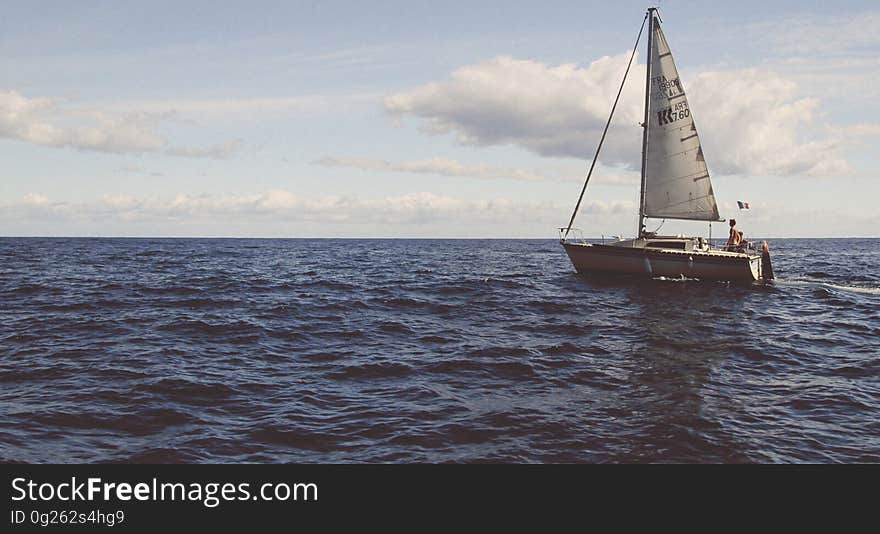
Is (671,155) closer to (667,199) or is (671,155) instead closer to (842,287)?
(667,199)

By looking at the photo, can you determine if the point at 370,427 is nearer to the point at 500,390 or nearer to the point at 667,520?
the point at 500,390

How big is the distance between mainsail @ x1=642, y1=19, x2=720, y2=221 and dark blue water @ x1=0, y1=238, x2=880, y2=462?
31.6 feet

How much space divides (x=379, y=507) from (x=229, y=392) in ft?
21.2

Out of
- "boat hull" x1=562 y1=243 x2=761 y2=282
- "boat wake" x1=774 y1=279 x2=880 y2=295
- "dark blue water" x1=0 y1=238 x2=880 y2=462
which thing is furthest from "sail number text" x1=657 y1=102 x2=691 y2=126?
"dark blue water" x1=0 y1=238 x2=880 y2=462

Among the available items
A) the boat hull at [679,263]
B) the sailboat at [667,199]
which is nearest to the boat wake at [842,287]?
the sailboat at [667,199]

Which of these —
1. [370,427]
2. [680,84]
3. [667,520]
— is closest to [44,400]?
[370,427]

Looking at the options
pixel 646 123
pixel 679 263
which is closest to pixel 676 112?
pixel 646 123

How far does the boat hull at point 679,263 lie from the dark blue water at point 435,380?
220 inches

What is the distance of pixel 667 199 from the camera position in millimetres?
33750

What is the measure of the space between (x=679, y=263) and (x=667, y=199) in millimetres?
4608

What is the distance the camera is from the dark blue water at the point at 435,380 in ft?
28.3

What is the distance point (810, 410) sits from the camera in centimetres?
1055

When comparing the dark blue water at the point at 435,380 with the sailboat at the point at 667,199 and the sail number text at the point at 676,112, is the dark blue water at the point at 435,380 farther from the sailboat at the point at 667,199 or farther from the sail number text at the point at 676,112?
the sail number text at the point at 676,112

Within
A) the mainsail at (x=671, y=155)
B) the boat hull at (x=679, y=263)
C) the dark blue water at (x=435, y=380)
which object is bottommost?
the dark blue water at (x=435, y=380)
